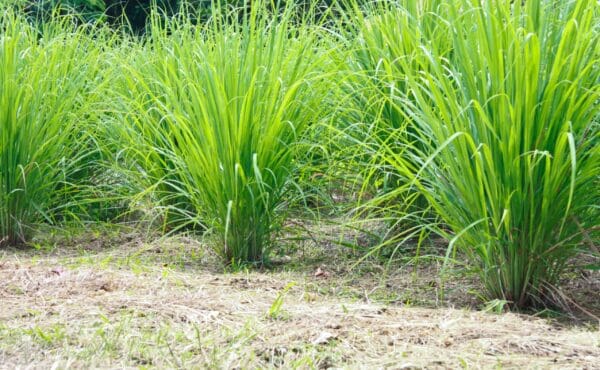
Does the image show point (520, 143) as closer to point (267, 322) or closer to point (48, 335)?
point (267, 322)

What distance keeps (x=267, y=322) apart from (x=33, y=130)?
7.33ft

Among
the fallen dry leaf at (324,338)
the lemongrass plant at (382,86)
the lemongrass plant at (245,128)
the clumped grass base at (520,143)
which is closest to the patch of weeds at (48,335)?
the fallen dry leaf at (324,338)

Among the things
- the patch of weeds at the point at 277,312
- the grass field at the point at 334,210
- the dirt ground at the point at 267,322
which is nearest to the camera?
the dirt ground at the point at 267,322

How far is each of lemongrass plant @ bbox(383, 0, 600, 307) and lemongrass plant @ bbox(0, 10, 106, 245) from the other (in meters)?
2.15

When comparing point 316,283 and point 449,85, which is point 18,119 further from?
point 449,85

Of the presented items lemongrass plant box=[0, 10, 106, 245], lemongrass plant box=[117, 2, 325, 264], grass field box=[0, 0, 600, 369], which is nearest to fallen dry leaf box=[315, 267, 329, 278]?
grass field box=[0, 0, 600, 369]

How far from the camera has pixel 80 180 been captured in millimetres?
4961

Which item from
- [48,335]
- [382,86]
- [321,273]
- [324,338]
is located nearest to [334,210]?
[321,273]

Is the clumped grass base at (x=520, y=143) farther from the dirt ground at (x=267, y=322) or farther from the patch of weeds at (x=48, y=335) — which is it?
the patch of weeds at (x=48, y=335)

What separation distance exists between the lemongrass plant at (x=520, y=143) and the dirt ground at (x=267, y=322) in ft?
0.79

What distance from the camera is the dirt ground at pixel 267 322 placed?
A: 2.45 meters

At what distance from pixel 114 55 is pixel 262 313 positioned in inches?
116

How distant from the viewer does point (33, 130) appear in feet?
14.7

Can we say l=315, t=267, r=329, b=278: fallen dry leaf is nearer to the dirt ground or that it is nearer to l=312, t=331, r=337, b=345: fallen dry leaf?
the dirt ground
